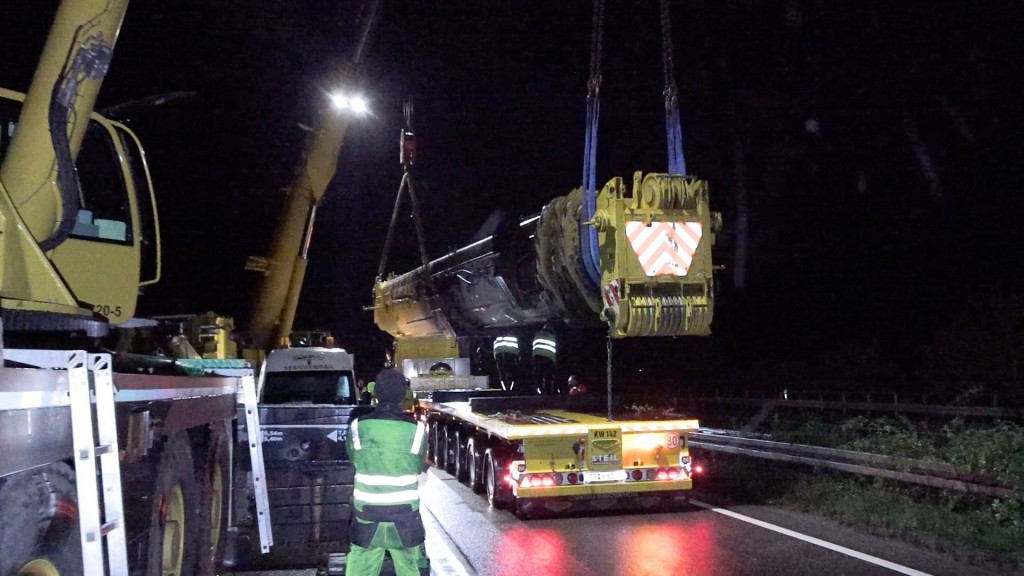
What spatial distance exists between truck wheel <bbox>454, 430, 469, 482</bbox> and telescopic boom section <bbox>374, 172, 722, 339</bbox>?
2854 millimetres

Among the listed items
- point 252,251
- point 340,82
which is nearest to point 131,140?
point 252,251

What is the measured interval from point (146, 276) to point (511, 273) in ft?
22.3

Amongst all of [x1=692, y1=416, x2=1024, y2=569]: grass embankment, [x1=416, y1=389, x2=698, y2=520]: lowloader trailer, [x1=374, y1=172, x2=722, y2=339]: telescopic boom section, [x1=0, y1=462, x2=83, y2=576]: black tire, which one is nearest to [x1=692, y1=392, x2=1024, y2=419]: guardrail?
[x1=692, y1=416, x2=1024, y2=569]: grass embankment

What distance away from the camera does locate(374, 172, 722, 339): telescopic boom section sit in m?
9.92

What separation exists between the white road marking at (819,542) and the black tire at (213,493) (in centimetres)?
558

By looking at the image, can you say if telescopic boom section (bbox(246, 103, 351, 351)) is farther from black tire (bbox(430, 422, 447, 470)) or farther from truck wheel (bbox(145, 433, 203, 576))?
truck wheel (bbox(145, 433, 203, 576))

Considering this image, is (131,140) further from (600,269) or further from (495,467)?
(495,467)

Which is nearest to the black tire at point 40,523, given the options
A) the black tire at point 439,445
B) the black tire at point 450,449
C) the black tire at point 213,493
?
the black tire at point 213,493

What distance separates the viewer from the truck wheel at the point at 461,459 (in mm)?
14965

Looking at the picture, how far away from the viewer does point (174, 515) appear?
572 centimetres

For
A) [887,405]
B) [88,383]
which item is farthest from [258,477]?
[887,405]

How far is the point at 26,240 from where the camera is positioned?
14.3 feet

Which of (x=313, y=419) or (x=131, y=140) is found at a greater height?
(x=131, y=140)

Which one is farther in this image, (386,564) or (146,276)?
(386,564)
